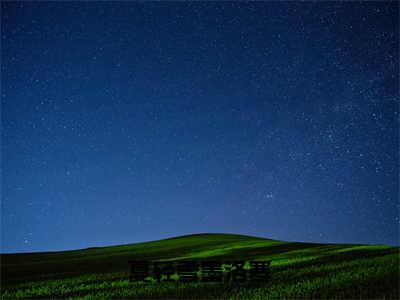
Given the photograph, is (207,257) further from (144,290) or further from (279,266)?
(144,290)

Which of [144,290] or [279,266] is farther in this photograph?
[279,266]

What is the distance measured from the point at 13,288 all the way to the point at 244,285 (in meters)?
14.1

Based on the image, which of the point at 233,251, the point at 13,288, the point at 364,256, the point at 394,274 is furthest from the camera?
the point at 233,251

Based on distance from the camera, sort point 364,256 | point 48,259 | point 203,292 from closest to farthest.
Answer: point 203,292
point 364,256
point 48,259

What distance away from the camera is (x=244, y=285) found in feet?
66.7

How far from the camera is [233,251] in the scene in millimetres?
43406

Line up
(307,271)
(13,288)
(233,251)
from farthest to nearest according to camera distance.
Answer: (233,251)
(13,288)
(307,271)

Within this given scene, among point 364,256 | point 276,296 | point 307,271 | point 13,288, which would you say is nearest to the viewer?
point 276,296

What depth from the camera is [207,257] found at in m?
39.5

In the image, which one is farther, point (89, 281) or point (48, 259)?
point (48, 259)

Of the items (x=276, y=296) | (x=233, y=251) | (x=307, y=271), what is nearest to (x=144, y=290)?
(x=276, y=296)

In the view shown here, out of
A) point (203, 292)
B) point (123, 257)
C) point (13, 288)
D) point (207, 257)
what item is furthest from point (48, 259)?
point (203, 292)

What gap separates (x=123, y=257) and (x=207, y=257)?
32.8 feet

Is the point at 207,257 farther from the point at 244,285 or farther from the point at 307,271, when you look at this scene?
the point at 244,285
